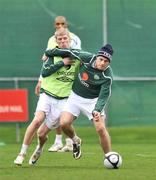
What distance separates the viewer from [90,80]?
1305cm

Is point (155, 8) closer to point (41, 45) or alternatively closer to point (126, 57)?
point (126, 57)

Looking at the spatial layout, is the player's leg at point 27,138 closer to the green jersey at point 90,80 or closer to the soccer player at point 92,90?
the soccer player at point 92,90

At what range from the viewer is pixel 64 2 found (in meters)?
20.9

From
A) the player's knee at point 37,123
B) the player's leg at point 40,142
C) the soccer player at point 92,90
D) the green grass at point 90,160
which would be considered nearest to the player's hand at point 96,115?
the soccer player at point 92,90

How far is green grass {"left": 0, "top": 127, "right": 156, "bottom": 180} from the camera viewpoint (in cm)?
1181

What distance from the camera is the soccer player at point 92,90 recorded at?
12773 mm

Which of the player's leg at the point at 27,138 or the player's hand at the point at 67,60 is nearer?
the player's leg at the point at 27,138

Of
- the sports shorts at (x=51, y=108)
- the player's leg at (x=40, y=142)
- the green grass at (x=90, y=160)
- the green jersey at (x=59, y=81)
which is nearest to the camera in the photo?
the green grass at (x=90, y=160)

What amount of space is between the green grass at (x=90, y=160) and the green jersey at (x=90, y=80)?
3.44ft

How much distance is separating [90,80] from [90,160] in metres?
1.96

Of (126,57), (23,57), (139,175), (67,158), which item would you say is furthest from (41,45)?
(139,175)

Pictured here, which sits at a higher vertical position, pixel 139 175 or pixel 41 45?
pixel 41 45

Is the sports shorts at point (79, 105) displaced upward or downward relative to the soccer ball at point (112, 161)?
upward

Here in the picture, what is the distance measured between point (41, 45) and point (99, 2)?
66.1 inches
